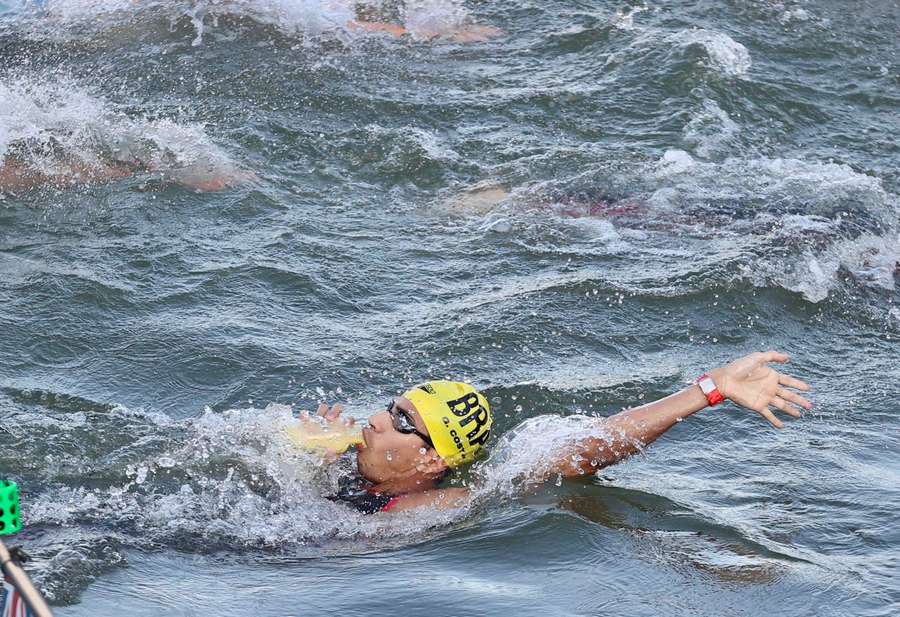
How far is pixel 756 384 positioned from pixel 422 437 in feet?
5.07

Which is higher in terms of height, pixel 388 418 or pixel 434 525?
pixel 388 418

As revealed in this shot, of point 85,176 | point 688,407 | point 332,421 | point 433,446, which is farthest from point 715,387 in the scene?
point 85,176

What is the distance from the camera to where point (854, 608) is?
4.84 meters

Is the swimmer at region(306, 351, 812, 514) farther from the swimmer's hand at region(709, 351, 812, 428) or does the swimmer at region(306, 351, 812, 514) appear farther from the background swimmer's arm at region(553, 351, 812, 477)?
the swimmer's hand at region(709, 351, 812, 428)

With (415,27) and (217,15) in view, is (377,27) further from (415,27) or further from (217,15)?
(217,15)

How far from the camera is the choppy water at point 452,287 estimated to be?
210 inches

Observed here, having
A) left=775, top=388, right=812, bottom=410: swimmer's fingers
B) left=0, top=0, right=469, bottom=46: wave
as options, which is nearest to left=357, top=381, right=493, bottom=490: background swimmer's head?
left=775, top=388, right=812, bottom=410: swimmer's fingers

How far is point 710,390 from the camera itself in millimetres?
5402

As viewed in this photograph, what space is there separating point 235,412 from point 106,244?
9.51ft

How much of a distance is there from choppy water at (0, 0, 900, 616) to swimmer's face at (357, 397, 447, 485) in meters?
0.26

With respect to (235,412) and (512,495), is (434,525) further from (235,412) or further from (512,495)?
(235,412)

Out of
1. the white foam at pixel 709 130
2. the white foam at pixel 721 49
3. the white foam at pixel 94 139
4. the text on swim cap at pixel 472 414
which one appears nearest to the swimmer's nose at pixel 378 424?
the text on swim cap at pixel 472 414

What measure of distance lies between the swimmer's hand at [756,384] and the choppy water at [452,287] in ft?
2.04

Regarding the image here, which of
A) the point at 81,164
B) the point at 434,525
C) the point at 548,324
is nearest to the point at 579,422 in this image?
the point at 434,525
